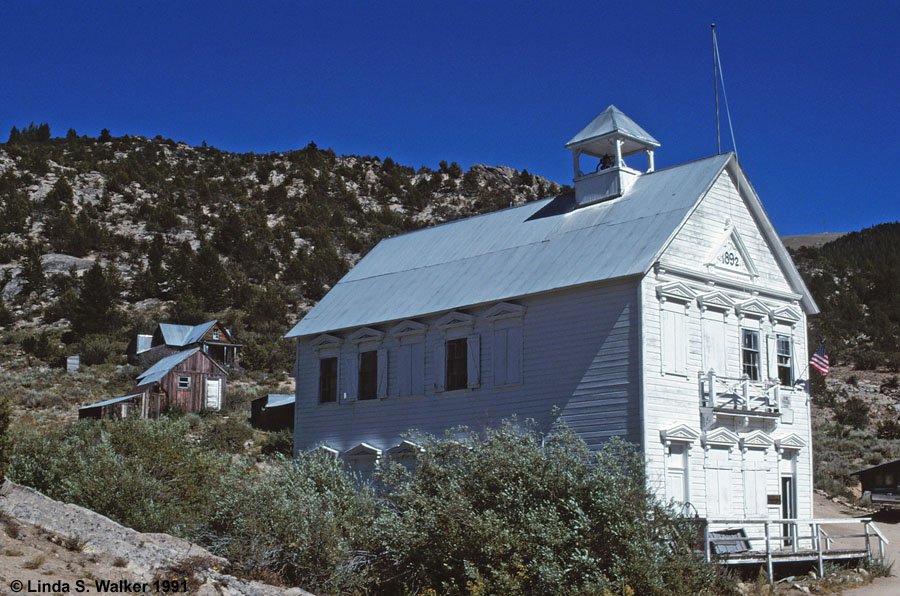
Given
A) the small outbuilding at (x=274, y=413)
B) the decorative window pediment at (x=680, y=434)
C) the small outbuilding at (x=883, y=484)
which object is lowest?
the small outbuilding at (x=883, y=484)

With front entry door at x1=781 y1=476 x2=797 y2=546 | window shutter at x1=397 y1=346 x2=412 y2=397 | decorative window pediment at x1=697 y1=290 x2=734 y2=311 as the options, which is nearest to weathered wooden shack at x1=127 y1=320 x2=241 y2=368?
window shutter at x1=397 y1=346 x2=412 y2=397

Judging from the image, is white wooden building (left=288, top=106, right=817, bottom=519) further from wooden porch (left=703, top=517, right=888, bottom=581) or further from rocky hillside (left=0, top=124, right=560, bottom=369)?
rocky hillside (left=0, top=124, right=560, bottom=369)

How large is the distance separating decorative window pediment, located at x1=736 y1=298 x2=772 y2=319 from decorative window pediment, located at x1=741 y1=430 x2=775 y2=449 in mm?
2973

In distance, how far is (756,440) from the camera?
81.9 feet

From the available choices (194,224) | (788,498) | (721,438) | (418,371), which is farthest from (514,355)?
(194,224)

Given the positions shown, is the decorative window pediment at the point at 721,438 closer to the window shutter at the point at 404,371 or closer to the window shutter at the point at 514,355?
the window shutter at the point at 514,355

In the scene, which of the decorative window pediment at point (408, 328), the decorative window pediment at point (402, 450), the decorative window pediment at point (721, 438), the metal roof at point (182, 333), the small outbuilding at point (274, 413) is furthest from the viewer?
the metal roof at point (182, 333)

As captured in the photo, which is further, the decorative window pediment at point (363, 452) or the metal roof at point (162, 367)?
the metal roof at point (162, 367)

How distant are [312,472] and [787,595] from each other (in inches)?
415

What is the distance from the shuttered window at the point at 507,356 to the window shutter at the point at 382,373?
4.14 metres

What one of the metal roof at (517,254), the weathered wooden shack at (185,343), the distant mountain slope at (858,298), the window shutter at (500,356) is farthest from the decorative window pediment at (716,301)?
the weathered wooden shack at (185,343)

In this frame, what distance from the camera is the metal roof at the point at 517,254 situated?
24752mm

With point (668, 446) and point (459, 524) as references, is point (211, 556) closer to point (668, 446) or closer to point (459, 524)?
point (459, 524)

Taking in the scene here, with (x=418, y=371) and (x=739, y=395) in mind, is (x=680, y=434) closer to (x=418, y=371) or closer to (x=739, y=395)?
(x=739, y=395)
